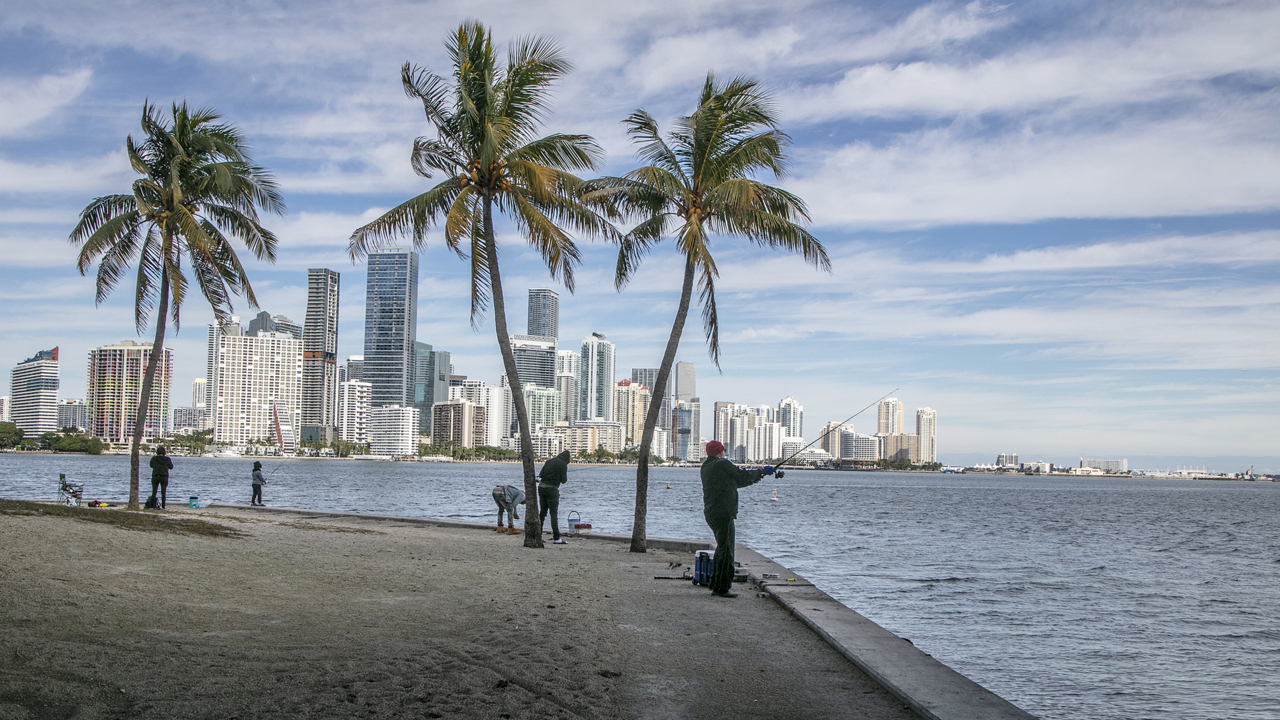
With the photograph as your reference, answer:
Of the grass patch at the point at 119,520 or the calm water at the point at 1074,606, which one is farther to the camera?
the grass patch at the point at 119,520

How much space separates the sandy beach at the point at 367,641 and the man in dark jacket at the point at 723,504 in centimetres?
29

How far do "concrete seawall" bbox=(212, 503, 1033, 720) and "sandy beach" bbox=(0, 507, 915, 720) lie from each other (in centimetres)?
12

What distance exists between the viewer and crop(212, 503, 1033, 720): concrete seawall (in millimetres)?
5207

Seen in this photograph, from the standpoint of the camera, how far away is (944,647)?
427 inches

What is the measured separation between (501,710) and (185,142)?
17.0 meters

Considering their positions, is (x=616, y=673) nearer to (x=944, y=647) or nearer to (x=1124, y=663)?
(x=944, y=647)

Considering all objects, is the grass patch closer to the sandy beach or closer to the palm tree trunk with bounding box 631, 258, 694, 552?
the sandy beach

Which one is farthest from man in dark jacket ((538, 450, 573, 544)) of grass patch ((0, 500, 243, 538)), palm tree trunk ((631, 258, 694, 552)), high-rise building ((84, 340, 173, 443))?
high-rise building ((84, 340, 173, 443))

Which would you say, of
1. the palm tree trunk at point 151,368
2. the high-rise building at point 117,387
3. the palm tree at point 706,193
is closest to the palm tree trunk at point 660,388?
the palm tree at point 706,193

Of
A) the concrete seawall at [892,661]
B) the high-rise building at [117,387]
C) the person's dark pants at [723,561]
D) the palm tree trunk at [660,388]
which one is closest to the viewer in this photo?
the concrete seawall at [892,661]

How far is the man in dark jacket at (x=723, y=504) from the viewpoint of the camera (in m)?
9.62

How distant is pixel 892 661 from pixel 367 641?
392 cm

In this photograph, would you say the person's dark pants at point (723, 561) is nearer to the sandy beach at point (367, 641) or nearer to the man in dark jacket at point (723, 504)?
the man in dark jacket at point (723, 504)

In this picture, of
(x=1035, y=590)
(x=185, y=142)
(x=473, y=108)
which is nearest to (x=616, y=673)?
(x=473, y=108)
